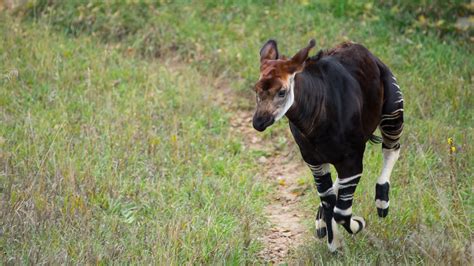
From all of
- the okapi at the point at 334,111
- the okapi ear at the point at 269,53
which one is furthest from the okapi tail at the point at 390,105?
the okapi ear at the point at 269,53

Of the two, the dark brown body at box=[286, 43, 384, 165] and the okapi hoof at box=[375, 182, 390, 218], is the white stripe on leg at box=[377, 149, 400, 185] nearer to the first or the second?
the okapi hoof at box=[375, 182, 390, 218]

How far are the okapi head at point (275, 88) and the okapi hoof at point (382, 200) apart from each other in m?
1.30

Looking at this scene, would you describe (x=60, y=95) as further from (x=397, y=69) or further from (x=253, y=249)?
(x=397, y=69)

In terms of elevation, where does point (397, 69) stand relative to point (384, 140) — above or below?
below

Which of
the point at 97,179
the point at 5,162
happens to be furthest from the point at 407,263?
the point at 5,162

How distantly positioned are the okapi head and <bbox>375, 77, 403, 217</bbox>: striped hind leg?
116 cm

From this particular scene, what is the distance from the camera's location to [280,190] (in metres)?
7.05

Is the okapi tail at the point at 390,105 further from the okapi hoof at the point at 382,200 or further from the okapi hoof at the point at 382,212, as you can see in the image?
the okapi hoof at the point at 382,212

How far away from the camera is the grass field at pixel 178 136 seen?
5.46 m

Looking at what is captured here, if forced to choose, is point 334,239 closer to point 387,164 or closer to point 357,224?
point 357,224

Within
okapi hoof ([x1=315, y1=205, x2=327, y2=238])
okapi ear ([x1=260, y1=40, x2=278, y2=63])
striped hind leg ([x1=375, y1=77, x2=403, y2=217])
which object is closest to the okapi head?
okapi ear ([x1=260, y1=40, x2=278, y2=63])

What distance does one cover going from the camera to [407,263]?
5.08m

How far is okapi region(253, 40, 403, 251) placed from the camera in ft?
15.4

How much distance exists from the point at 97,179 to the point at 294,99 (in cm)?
231
